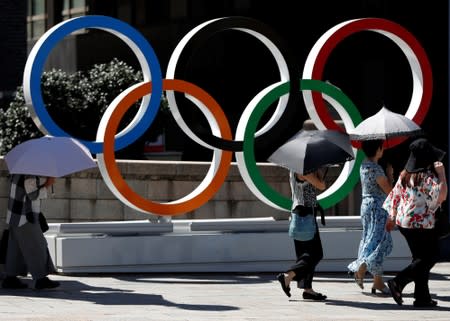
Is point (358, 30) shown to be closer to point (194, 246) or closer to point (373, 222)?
point (194, 246)

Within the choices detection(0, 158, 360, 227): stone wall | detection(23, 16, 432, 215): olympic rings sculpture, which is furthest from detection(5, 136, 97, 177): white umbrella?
detection(0, 158, 360, 227): stone wall

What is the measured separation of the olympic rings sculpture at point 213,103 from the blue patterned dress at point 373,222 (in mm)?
2927

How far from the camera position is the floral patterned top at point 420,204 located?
12711 mm

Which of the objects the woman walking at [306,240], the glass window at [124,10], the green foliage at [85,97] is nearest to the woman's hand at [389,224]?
the woman walking at [306,240]

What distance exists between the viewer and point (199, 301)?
13359 mm

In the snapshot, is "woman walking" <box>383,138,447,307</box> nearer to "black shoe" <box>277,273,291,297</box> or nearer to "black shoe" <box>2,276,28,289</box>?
"black shoe" <box>277,273,291,297</box>

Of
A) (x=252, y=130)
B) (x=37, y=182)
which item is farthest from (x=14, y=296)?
(x=252, y=130)

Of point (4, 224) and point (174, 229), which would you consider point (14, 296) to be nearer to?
point (4, 224)

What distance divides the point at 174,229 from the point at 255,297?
2.99 meters

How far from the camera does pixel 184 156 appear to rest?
35.4 m

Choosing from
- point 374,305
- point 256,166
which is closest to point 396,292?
point 374,305

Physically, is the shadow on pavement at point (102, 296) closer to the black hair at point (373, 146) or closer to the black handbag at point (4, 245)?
the black handbag at point (4, 245)

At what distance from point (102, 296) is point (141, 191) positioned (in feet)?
16.3

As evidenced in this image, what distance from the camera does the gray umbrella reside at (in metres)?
13.0
